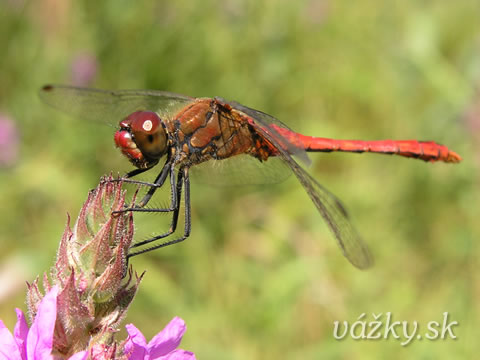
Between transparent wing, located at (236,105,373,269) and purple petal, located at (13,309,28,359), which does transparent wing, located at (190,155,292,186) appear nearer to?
transparent wing, located at (236,105,373,269)

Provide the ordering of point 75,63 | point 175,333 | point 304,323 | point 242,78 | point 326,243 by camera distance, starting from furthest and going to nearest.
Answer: point 242,78, point 75,63, point 326,243, point 304,323, point 175,333

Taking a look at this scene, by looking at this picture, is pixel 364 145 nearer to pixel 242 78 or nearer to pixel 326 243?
pixel 326 243

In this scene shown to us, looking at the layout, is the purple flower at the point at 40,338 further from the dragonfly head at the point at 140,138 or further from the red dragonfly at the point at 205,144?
the dragonfly head at the point at 140,138

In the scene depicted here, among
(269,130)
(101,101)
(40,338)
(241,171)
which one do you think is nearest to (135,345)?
(40,338)

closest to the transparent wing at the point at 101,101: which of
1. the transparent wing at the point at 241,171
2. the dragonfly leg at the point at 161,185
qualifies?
the transparent wing at the point at 241,171

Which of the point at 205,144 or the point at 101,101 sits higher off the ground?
the point at 101,101

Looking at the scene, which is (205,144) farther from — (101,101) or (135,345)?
(135,345)

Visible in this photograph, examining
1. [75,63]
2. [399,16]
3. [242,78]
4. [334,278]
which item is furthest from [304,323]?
[399,16]
